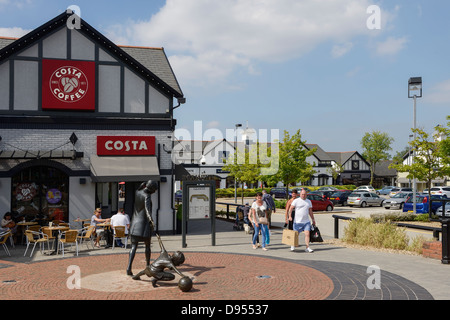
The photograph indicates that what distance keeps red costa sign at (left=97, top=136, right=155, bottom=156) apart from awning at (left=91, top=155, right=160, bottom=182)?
0.86 feet

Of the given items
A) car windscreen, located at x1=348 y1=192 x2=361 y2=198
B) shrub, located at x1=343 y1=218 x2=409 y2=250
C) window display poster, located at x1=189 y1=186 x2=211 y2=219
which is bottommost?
car windscreen, located at x1=348 y1=192 x2=361 y2=198

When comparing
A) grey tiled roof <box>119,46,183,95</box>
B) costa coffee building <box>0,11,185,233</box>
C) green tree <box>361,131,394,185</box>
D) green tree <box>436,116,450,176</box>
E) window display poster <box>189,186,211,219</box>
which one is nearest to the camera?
window display poster <box>189,186,211,219</box>

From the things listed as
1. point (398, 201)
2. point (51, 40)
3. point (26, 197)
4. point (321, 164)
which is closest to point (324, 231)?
point (26, 197)

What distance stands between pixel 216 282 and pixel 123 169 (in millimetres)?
8615

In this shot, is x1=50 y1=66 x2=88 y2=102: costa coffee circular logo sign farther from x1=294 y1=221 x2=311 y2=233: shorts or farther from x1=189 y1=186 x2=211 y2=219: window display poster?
x1=294 y1=221 x2=311 y2=233: shorts

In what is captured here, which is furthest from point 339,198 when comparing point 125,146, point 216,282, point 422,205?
point 216,282

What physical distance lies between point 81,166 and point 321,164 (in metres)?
60.7

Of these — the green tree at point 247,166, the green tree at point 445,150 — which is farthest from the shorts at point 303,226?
the green tree at point 247,166

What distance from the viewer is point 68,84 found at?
634 inches

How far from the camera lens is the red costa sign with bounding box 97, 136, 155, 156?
16.4 meters

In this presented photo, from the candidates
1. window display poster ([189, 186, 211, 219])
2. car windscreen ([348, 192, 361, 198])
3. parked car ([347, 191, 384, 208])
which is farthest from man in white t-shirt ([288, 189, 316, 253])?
car windscreen ([348, 192, 361, 198])

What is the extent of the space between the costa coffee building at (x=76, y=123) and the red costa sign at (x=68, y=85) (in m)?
0.04

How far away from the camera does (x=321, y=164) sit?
237ft
